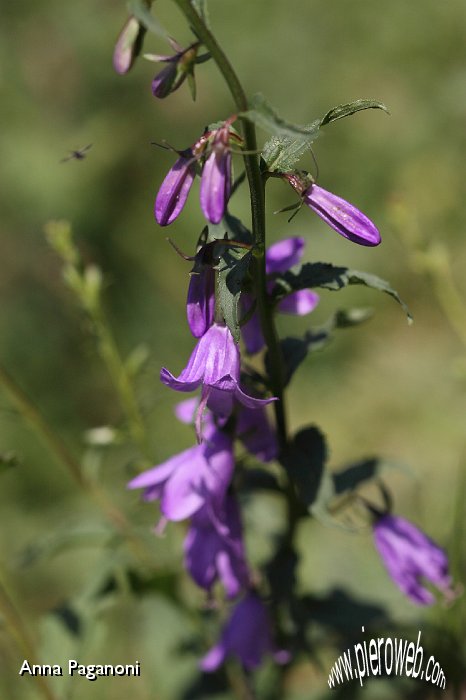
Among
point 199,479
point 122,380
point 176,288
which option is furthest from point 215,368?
point 176,288

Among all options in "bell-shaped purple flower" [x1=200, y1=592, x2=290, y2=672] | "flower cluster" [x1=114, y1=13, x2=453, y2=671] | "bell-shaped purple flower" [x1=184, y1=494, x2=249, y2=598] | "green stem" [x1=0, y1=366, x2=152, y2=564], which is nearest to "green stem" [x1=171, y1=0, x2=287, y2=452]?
"flower cluster" [x1=114, y1=13, x2=453, y2=671]

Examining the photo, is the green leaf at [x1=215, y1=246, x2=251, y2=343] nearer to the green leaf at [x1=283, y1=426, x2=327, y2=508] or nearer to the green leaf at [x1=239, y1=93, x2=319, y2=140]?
the green leaf at [x1=239, y1=93, x2=319, y2=140]

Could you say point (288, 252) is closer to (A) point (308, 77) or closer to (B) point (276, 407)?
(B) point (276, 407)

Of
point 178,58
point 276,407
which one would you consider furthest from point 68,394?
point 178,58

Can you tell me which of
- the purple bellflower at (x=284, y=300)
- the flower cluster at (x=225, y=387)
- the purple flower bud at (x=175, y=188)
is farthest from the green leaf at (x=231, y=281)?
the purple bellflower at (x=284, y=300)

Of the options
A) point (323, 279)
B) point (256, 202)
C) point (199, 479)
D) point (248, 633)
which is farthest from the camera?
point (248, 633)

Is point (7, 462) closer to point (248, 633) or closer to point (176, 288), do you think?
point (248, 633)

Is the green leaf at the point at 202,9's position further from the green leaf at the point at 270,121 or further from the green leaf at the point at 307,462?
the green leaf at the point at 307,462
